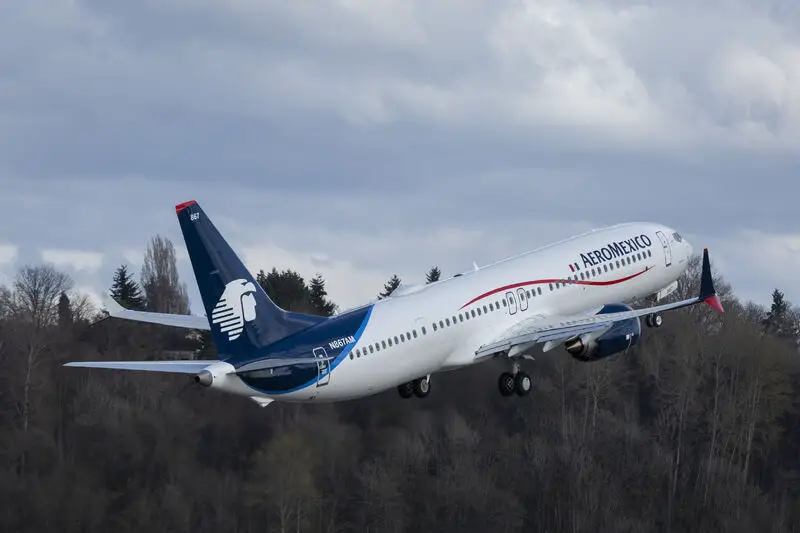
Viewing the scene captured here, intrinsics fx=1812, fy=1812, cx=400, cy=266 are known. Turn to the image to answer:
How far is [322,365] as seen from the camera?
77062 millimetres

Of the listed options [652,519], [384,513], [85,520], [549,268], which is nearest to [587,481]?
[652,519]

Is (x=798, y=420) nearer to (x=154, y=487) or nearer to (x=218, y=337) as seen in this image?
(x=154, y=487)

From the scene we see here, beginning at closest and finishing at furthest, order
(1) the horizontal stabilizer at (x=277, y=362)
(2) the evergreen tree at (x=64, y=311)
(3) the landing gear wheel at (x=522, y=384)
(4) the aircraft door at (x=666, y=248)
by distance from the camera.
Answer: (1) the horizontal stabilizer at (x=277, y=362) → (3) the landing gear wheel at (x=522, y=384) → (4) the aircraft door at (x=666, y=248) → (2) the evergreen tree at (x=64, y=311)

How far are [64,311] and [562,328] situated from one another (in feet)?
261

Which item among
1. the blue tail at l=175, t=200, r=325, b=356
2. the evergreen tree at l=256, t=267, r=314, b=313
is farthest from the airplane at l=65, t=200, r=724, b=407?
the evergreen tree at l=256, t=267, r=314, b=313

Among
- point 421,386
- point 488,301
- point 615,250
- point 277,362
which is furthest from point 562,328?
point 277,362

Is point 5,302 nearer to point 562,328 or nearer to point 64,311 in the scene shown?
point 64,311

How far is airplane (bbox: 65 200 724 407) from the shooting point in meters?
74.9

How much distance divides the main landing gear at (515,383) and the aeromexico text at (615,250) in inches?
288

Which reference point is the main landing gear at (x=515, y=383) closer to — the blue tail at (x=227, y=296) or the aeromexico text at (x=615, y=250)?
the aeromexico text at (x=615, y=250)

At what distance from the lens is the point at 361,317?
7919 cm

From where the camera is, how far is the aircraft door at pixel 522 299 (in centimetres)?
8725

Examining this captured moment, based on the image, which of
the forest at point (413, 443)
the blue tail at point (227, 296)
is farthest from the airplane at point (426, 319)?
the forest at point (413, 443)

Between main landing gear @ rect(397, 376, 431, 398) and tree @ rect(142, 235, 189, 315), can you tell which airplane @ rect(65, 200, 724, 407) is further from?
tree @ rect(142, 235, 189, 315)
